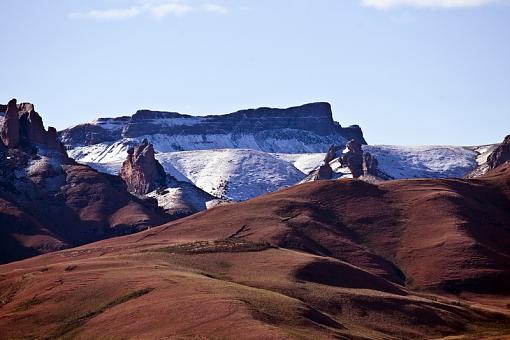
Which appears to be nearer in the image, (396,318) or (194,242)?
(396,318)

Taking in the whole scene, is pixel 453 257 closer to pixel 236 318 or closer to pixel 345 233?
pixel 345 233

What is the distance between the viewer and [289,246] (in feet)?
547

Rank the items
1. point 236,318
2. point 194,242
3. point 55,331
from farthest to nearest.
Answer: point 194,242
point 55,331
point 236,318

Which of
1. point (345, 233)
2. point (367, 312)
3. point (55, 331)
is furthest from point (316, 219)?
point (55, 331)

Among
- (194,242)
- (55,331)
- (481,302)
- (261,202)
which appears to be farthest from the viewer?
(261,202)

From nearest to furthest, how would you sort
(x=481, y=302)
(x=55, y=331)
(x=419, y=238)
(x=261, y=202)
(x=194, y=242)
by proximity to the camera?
(x=55, y=331), (x=481, y=302), (x=194, y=242), (x=419, y=238), (x=261, y=202)

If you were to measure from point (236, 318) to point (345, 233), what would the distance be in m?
72.8

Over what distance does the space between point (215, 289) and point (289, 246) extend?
44.0 m

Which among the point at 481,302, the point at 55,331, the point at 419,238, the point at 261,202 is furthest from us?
the point at 261,202

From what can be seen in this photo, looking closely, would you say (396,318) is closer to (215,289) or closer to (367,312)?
Result: (367,312)

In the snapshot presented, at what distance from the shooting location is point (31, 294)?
135750mm

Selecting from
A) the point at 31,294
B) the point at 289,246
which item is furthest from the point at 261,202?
the point at 31,294

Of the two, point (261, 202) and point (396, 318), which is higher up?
point (261, 202)

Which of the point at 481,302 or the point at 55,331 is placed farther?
the point at 481,302
